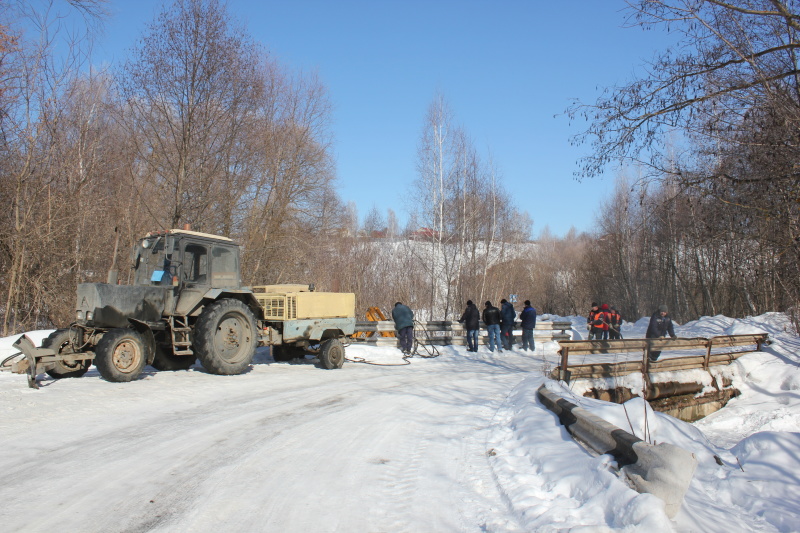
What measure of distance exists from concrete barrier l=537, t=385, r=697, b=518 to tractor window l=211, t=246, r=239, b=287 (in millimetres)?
8064

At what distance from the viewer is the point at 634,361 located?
1086 cm

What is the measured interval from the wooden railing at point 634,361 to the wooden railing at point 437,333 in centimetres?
681

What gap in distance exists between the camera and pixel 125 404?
24.7ft

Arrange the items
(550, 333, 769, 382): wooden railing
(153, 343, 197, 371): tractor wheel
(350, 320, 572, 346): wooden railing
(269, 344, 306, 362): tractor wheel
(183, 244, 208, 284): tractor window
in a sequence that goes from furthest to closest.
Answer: (350, 320, 572, 346): wooden railing, (269, 344, 306, 362): tractor wheel, (153, 343, 197, 371): tractor wheel, (183, 244, 208, 284): tractor window, (550, 333, 769, 382): wooden railing

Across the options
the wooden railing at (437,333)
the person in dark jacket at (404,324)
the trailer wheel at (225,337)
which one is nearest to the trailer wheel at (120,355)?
the trailer wheel at (225,337)

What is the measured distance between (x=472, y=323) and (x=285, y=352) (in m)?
7.17

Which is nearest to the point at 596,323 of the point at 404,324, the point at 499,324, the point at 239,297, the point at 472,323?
the point at 499,324

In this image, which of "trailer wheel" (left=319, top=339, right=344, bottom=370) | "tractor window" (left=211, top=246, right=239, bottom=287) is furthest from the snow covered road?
"trailer wheel" (left=319, top=339, right=344, bottom=370)

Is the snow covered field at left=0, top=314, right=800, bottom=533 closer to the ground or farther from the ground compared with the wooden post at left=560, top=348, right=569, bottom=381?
closer to the ground

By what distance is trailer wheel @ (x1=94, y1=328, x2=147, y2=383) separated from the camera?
28.3ft

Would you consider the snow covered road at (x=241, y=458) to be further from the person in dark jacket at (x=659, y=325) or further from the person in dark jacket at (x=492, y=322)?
the person in dark jacket at (x=492, y=322)

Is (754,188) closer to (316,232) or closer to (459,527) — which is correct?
(459,527)

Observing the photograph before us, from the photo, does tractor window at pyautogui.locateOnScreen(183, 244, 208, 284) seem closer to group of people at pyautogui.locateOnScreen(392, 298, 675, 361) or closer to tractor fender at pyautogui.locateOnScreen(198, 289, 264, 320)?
tractor fender at pyautogui.locateOnScreen(198, 289, 264, 320)

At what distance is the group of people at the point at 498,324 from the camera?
18.3 meters
